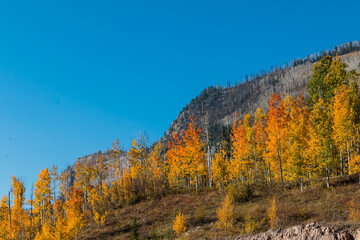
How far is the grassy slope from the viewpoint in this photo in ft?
60.5

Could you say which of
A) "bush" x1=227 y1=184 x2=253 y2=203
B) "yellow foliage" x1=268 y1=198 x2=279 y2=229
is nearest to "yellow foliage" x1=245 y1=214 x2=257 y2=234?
"yellow foliage" x1=268 y1=198 x2=279 y2=229

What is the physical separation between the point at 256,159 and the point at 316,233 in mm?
27778

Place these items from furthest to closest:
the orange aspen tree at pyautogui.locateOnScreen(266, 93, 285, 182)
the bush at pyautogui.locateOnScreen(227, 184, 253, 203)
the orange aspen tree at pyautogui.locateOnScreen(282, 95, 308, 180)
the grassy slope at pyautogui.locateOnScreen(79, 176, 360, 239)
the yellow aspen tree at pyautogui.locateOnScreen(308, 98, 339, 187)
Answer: the orange aspen tree at pyautogui.locateOnScreen(266, 93, 285, 182) → the bush at pyautogui.locateOnScreen(227, 184, 253, 203) → the orange aspen tree at pyautogui.locateOnScreen(282, 95, 308, 180) → the yellow aspen tree at pyautogui.locateOnScreen(308, 98, 339, 187) → the grassy slope at pyautogui.locateOnScreen(79, 176, 360, 239)

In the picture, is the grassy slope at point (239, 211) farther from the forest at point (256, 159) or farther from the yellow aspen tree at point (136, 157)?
the yellow aspen tree at point (136, 157)

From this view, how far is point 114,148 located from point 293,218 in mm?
34223

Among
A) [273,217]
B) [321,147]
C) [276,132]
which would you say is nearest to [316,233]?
[273,217]

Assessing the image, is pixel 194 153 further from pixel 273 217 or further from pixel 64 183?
pixel 64 183

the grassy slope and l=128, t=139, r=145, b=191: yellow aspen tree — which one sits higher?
l=128, t=139, r=145, b=191: yellow aspen tree

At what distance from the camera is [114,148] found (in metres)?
46.8

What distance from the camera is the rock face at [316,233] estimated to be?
12.2m

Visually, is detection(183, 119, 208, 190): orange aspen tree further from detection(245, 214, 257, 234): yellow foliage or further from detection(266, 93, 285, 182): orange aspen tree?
detection(245, 214, 257, 234): yellow foliage

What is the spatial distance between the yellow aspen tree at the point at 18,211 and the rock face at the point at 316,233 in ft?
110

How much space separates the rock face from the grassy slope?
2079mm

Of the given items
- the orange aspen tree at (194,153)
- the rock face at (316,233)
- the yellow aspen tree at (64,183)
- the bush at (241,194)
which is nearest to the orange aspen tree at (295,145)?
the bush at (241,194)
